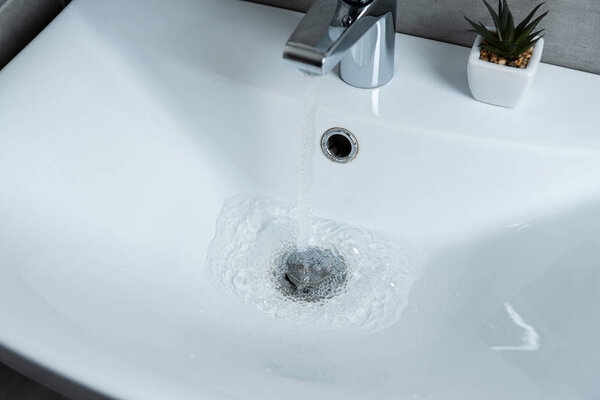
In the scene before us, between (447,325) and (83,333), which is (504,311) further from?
(83,333)

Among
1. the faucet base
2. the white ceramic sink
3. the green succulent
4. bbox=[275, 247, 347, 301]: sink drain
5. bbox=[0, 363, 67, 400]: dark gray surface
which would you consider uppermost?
the green succulent

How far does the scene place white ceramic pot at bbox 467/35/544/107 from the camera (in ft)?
2.21

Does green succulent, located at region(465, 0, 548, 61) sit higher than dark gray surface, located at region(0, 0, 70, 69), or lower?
higher

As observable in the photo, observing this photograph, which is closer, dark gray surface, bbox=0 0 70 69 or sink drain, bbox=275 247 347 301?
sink drain, bbox=275 247 347 301

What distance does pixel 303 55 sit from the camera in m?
0.58

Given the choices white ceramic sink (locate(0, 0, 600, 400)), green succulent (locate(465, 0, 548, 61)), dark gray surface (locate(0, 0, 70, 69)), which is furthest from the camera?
dark gray surface (locate(0, 0, 70, 69))

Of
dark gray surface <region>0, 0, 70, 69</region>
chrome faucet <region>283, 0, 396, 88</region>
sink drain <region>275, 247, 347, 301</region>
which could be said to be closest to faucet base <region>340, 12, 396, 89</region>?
chrome faucet <region>283, 0, 396, 88</region>

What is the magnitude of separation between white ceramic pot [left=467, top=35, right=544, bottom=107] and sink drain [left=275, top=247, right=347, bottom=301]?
0.76 feet

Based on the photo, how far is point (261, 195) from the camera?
0.79 m

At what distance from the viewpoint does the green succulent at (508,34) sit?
666mm

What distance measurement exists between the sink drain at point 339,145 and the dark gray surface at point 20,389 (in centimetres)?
53

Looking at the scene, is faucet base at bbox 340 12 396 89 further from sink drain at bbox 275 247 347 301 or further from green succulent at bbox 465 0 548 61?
sink drain at bbox 275 247 347 301

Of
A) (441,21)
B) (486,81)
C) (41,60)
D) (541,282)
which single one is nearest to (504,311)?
(541,282)

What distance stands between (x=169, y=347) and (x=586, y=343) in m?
0.34
